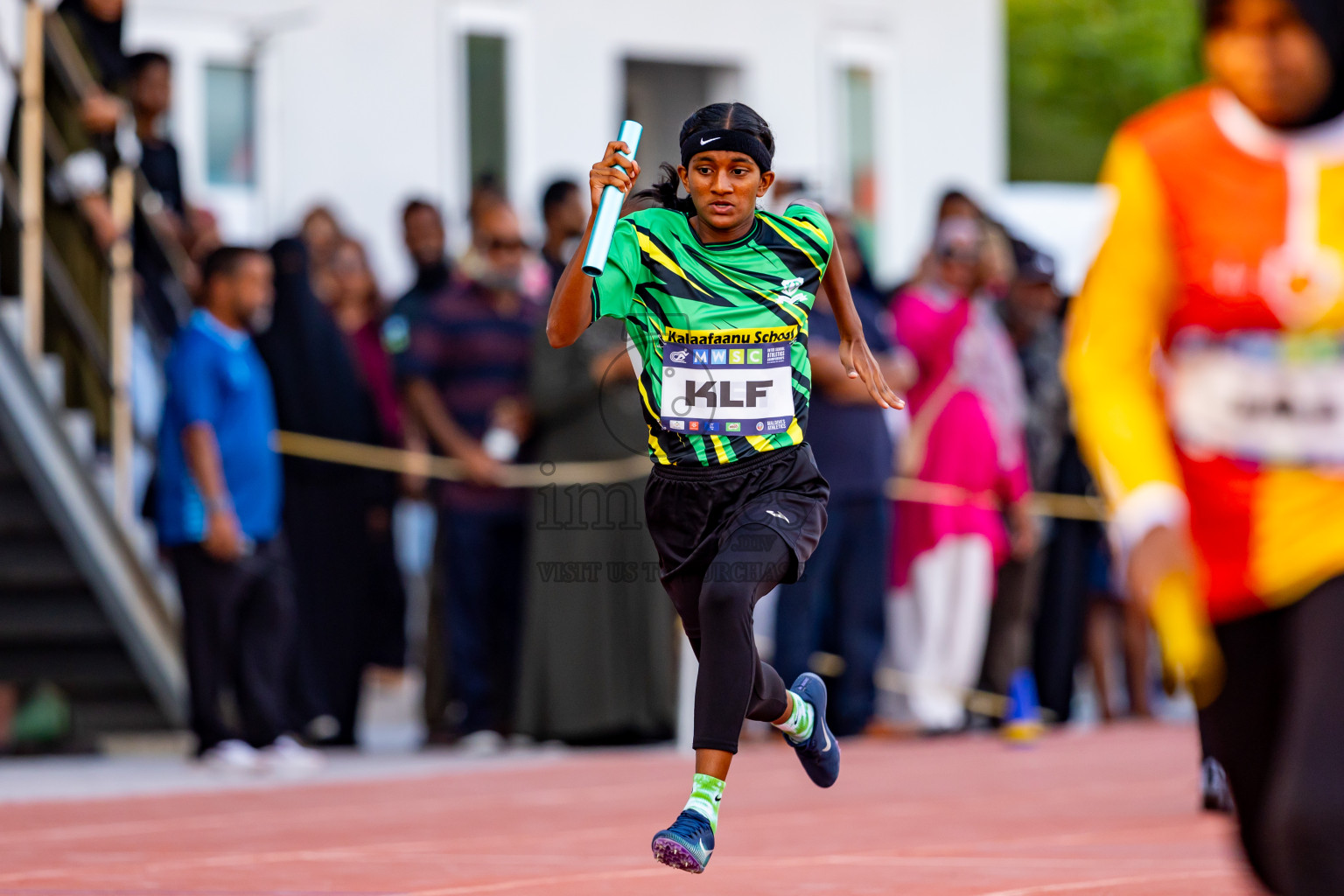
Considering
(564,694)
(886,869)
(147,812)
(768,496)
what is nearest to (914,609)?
(564,694)

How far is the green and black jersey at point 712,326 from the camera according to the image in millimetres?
6121

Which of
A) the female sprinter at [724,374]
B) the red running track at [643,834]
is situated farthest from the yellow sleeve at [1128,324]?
the red running track at [643,834]

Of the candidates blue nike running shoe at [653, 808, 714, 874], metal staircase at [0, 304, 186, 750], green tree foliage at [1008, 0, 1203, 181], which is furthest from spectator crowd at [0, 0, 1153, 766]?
green tree foliage at [1008, 0, 1203, 181]

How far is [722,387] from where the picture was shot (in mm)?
6117

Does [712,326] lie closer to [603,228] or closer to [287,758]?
[603,228]

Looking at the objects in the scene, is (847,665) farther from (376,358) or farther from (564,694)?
(376,358)

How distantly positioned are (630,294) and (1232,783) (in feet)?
8.59

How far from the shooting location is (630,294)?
6.12 meters

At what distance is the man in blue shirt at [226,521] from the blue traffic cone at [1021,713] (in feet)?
12.2

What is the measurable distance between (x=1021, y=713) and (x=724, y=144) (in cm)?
687

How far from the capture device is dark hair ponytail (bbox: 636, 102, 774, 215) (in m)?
6.13

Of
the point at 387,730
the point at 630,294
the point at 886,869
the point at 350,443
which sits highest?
the point at 630,294

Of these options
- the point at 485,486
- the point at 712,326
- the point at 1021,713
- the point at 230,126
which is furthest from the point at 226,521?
the point at 230,126

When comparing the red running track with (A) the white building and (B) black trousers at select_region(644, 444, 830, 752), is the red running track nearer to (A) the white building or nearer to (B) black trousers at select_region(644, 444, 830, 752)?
(B) black trousers at select_region(644, 444, 830, 752)
